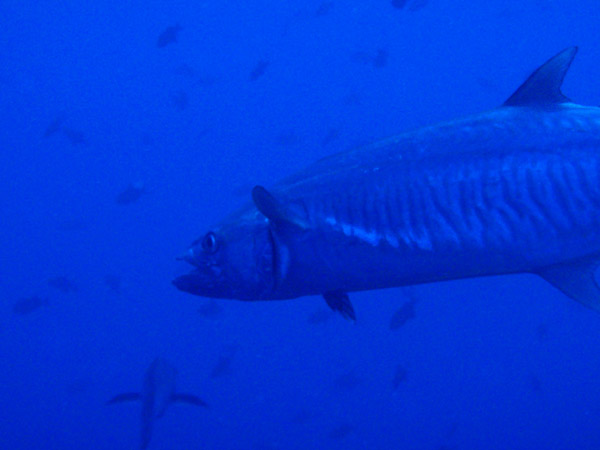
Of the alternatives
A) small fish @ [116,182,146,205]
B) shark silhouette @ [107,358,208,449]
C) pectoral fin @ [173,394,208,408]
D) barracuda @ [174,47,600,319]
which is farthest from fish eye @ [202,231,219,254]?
small fish @ [116,182,146,205]

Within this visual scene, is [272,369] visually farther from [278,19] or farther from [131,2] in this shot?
[278,19]

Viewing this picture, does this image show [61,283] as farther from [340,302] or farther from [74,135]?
[340,302]

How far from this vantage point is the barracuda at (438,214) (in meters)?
1.89

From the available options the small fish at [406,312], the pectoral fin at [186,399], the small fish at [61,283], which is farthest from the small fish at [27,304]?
the small fish at [406,312]

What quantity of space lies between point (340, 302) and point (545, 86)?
3.66 feet

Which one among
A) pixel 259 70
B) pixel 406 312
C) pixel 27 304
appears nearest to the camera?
pixel 406 312

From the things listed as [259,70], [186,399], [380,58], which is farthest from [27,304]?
[380,58]

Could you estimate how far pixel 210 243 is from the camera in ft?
7.07

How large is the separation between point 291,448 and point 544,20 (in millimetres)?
64983

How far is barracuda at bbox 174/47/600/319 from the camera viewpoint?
6.20ft

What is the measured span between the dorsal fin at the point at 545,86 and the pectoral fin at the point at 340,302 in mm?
973

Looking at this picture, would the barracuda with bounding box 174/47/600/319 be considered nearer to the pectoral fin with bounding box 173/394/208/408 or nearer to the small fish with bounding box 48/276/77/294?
the pectoral fin with bounding box 173/394/208/408

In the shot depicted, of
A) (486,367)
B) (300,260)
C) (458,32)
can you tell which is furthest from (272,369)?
(458,32)

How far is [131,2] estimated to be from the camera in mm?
52469
